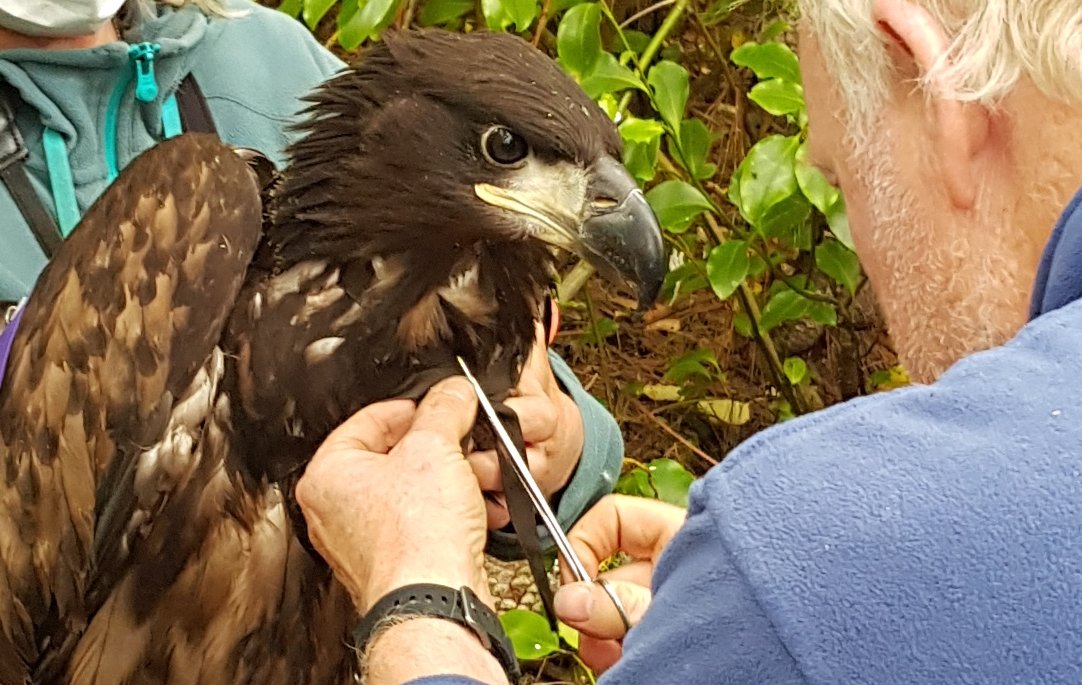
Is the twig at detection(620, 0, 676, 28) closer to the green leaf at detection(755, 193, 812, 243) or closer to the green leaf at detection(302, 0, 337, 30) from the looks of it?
the green leaf at detection(755, 193, 812, 243)

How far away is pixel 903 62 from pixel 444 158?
2.87 feet

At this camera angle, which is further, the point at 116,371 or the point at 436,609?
the point at 116,371

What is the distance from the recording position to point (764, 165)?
3.06m

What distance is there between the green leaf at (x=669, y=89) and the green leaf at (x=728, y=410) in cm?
186

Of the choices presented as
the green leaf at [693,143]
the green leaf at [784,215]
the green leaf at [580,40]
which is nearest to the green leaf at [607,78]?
the green leaf at [580,40]

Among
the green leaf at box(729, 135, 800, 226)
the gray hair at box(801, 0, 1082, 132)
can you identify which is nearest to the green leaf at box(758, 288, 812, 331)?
the green leaf at box(729, 135, 800, 226)

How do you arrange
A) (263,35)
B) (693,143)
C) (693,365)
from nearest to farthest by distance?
(263,35) < (693,143) < (693,365)

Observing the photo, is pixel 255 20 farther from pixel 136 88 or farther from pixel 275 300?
pixel 275 300

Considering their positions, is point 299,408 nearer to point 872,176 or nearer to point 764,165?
point 872,176

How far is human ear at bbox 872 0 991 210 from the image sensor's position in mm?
1343

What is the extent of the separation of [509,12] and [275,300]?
973 mm

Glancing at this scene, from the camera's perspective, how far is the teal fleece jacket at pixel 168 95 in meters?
2.21

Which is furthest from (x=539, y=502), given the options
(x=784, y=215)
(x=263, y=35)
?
(x=784, y=215)

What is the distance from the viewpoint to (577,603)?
5.41ft
